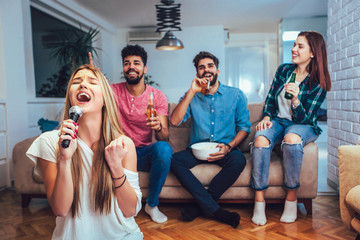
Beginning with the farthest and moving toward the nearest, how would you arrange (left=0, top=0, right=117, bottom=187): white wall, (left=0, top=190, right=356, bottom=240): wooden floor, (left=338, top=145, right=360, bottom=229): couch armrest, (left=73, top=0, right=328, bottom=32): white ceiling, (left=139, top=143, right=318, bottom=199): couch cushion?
(left=73, top=0, right=328, bottom=32): white ceiling < (left=0, top=0, right=117, bottom=187): white wall < (left=139, top=143, right=318, bottom=199): couch cushion < (left=0, top=190, right=356, bottom=240): wooden floor < (left=338, top=145, right=360, bottom=229): couch armrest

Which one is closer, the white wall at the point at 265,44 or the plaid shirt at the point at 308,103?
the plaid shirt at the point at 308,103

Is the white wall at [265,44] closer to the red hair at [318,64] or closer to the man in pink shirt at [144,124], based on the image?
the red hair at [318,64]

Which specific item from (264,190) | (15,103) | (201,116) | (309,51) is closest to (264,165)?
(264,190)

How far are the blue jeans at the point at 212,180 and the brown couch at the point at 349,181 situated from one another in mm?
672

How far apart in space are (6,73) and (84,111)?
8.60ft

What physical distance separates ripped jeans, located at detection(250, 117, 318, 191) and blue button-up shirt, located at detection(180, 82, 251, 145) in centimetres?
27

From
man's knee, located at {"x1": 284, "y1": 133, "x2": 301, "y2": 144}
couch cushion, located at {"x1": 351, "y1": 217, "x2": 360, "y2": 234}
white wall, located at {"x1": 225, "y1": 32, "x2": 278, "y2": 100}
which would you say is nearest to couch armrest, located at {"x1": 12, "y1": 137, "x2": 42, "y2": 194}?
man's knee, located at {"x1": 284, "y1": 133, "x2": 301, "y2": 144}

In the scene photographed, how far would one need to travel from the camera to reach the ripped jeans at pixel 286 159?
2014 mm

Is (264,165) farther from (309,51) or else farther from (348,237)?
(309,51)

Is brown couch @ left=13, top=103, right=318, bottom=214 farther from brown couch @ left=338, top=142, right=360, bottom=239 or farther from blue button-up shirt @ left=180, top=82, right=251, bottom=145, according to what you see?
brown couch @ left=338, top=142, right=360, bottom=239

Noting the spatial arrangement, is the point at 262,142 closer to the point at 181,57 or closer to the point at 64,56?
the point at 64,56

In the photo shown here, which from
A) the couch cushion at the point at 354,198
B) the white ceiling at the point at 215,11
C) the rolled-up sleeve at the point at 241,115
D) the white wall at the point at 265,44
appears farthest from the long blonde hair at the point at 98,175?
the white wall at the point at 265,44

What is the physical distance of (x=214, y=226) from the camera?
1993mm

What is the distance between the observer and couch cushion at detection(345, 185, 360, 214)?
4.48 ft
